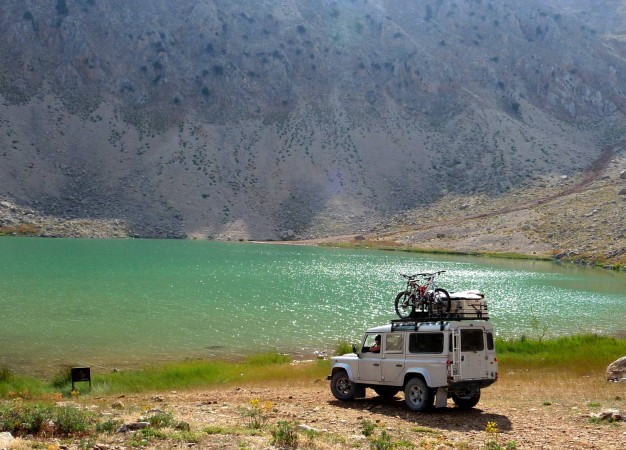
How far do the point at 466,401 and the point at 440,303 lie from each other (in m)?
2.71

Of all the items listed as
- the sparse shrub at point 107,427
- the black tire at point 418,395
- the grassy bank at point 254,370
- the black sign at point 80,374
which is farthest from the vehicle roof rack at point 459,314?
the black sign at point 80,374

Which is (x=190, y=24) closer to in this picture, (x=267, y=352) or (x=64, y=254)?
(x=64, y=254)

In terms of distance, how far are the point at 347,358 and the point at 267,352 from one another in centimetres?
1136

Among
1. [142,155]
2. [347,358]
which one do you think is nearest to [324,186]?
[142,155]

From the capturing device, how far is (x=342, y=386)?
17.3 metres

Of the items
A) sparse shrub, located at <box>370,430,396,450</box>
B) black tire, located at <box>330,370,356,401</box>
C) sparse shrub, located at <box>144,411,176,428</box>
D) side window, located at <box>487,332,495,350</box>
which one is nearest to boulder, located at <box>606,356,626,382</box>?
side window, located at <box>487,332,495,350</box>

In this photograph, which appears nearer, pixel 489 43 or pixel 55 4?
pixel 55 4

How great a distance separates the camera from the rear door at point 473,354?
14711 millimetres

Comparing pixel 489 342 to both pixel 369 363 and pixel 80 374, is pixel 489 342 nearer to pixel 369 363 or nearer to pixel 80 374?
pixel 369 363

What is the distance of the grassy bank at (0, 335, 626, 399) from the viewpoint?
757 inches

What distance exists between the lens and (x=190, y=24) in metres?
151

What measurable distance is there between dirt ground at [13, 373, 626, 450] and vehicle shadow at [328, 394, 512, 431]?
25 mm

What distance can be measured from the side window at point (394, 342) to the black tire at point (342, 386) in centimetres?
172

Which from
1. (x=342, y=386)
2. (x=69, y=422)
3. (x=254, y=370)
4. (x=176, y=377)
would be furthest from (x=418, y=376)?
(x=176, y=377)
